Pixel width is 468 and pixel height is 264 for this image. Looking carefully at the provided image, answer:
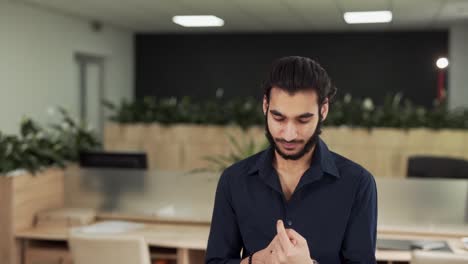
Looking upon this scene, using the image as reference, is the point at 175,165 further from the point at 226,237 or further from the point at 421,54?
the point at 226,237

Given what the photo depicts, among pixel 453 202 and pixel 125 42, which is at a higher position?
pixel 125 42

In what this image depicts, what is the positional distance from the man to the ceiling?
6.52 metres

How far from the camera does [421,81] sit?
1175cm

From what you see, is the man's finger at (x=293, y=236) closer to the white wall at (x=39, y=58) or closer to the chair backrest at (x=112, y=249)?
the chair backrest at (x=112, y=249)

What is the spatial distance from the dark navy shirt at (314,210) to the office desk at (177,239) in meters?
2.27

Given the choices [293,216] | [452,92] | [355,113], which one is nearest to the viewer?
[293,216]

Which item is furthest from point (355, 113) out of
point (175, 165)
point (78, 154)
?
point (78, 154)

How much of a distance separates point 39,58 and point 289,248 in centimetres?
851

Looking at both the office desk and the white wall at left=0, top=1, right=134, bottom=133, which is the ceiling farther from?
the office desk

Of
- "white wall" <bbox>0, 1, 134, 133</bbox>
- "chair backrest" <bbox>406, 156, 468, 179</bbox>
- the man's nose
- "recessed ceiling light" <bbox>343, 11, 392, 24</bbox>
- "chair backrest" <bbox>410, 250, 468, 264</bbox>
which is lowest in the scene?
"chair backrest" <bbox>410, 250, 468, 264</bbox>

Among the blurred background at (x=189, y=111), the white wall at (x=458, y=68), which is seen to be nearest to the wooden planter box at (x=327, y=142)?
the blurred background at (x=189, y=111)

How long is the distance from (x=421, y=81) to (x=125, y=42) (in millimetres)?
4812

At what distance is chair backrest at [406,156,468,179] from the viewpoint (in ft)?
17.6

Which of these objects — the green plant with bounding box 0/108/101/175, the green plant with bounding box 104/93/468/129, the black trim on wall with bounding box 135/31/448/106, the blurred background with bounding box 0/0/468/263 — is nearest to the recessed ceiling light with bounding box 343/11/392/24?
the blurred background with bounding box 0/0/468/263
